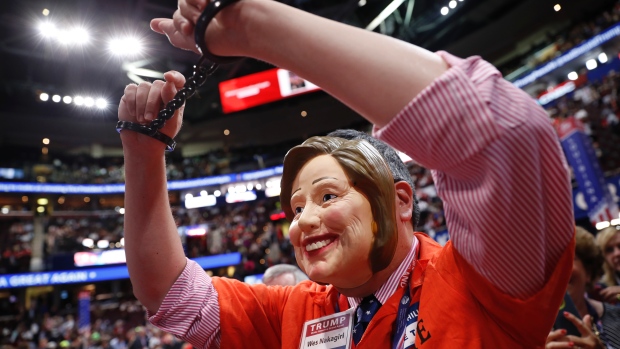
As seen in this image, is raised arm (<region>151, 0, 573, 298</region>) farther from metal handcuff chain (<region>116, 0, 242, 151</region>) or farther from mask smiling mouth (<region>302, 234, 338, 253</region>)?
mask smiling mouth (<region>302, 234, 338, 253</region>)

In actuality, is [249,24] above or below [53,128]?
below

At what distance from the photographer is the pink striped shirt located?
24.0 inches

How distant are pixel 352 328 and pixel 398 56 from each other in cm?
73

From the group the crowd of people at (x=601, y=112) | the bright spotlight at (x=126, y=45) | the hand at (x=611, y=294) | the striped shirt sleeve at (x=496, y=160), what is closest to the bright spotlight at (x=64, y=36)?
the bright spotlight at (x=126, y=45)

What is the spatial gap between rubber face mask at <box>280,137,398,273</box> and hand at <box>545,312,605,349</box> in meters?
0.92

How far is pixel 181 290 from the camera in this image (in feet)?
3.93

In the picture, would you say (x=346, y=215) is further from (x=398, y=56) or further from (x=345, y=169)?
(x=398, y=56)

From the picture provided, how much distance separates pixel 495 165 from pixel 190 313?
903 millimetres

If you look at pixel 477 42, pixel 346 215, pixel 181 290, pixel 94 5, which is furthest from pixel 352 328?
pixel 477 42

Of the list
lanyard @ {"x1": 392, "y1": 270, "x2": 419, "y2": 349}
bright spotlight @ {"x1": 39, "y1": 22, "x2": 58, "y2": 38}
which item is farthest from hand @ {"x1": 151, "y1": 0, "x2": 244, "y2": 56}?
bright spotlight @ {"x1": 39, "y1": 22, "x2": 58, "y2": 38}

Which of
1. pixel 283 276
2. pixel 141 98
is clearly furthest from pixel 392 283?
pixel 283 276

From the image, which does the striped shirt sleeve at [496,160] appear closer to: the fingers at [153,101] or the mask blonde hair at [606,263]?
the fingers at [153,101]

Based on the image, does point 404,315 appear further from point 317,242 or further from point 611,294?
point 611,294

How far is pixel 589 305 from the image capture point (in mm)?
2346
